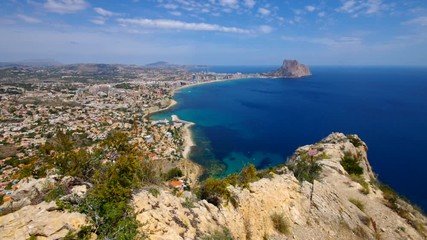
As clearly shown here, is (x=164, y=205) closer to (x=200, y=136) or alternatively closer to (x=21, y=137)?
(x=200, y=136)

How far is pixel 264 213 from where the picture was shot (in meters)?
10.8

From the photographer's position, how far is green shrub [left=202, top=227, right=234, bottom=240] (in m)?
7.98

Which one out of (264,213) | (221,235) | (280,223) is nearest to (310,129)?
(280,223)

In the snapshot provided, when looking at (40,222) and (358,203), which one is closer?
(40,222)

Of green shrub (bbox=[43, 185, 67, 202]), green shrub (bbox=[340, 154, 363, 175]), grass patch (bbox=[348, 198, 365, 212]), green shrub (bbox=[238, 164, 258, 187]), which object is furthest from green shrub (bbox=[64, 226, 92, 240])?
→ green shrub (bbox=[340, 154, 363, 175])

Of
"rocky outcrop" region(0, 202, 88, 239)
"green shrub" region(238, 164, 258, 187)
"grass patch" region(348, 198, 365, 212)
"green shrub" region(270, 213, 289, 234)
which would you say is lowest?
"grass patch" region(348, 198, 365, 212)

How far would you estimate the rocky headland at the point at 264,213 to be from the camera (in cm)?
658

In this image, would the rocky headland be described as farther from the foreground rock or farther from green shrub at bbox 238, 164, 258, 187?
green shrub at bbox 238, 164, 258, 187

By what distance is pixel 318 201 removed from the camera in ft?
42.0

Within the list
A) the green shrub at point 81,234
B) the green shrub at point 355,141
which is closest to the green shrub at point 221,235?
the green shrub at point 81,234

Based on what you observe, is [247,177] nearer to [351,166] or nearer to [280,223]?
[280,223]

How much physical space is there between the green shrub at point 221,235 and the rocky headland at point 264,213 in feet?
0.11

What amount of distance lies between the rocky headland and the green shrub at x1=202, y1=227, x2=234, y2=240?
34 mm

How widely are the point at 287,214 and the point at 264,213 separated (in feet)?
4.60
